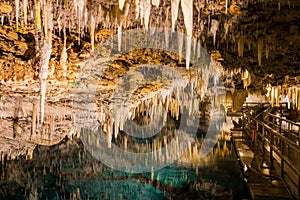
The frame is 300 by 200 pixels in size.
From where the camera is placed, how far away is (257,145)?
604 cm

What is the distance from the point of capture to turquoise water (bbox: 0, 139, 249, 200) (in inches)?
265

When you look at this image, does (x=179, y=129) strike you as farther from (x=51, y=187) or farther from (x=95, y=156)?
(x=51, y=187)

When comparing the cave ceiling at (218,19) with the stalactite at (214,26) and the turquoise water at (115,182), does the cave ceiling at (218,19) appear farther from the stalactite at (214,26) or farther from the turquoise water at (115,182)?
the turquoise water at (115,182)

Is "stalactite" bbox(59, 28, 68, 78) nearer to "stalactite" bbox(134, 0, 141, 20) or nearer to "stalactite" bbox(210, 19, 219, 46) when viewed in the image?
"stalactite" bbox(134, 0, 141, 20)

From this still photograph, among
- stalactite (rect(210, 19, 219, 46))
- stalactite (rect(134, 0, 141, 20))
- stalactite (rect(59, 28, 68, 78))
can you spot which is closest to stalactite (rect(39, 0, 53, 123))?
stalactite (rect(59, 28, 68, 78))

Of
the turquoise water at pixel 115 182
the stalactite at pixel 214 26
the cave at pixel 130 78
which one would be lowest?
the turquoise water at pixel 115 182

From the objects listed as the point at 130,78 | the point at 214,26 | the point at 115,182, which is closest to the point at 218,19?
the point at 214,26

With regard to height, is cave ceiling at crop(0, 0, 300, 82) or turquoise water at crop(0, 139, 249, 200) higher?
cave ceiling at crop(0, 0, 300, 82)

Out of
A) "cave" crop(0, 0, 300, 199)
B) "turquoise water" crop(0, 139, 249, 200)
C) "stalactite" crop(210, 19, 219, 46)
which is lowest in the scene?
"turquoise water" crop(0, 139, 249, 200)

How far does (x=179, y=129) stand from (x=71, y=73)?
46.3ft

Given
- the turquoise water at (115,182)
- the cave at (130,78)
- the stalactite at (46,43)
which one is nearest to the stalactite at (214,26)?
the cave at (130,78)

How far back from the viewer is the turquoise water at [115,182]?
6730mm

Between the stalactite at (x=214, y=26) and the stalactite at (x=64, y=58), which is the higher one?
the stalactite at (x=214, y=26)

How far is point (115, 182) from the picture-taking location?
25.4ft
